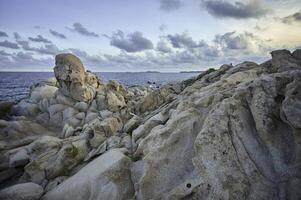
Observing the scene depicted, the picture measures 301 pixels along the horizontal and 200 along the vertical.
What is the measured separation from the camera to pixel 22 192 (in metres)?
12.5

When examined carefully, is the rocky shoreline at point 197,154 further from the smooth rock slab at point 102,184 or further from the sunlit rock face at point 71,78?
the sunlit rock face at point 71,78

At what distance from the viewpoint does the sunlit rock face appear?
3669 centimetres

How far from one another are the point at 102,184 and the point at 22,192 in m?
4.30

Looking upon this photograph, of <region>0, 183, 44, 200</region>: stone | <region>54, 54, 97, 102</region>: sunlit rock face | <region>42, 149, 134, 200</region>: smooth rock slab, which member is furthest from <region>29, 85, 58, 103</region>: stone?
<region>42, 149, 134, 200</region>: smooth rock slab

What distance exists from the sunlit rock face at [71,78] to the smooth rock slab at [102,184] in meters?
24.7

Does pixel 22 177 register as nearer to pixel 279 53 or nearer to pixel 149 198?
pixel 149 198

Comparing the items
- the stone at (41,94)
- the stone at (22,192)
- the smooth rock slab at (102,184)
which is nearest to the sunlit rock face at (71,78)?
the stone at (41,94)

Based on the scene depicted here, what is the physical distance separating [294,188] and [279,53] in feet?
40.4

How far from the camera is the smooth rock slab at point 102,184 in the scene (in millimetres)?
11789

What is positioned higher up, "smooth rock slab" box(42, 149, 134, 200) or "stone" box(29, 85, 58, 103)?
"stone" box(29, 85, 58, 103)

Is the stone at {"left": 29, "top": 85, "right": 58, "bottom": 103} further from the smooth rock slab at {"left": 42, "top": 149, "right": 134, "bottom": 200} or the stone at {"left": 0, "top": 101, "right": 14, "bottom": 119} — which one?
the smooth rock slab at {"left": 42, "top": 149, "right": 134, "bottom": 200}

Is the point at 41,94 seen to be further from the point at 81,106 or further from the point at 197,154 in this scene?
the point at 197,154

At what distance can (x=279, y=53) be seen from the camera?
57.4 ft

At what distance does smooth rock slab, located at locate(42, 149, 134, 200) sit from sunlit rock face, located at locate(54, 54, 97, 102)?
81.0ft
